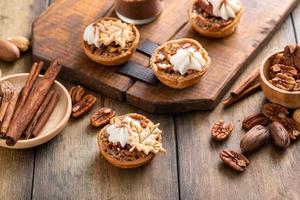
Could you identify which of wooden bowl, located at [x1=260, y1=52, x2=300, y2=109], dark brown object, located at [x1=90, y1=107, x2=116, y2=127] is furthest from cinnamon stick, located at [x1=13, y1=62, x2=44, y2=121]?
wooden bowl, located at [x1=260, y1=52, x2=300, y2=109]

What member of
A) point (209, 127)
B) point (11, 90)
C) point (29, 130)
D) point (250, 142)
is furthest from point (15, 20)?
point (250, 142)

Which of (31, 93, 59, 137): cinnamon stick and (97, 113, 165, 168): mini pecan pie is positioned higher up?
(97, 113, 165, 168): mini pecan pie

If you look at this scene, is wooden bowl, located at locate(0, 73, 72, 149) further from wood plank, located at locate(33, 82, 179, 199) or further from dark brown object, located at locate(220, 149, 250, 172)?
dark brown object, located at locate(220, 149, 250, 172)

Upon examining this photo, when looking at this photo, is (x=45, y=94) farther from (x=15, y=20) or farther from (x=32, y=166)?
(x=15, y=20)

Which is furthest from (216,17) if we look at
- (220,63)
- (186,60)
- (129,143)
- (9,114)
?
(9,114)

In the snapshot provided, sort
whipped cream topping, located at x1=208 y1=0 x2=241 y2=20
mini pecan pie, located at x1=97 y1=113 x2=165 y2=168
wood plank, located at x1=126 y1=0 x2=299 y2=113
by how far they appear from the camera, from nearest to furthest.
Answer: mini pecan pie, located at x1=97 y1=113 x2=165 y2=168 < wood plank, located at x1=126 y1=0 x2=299 y2=113 < whipped cream topping, located at x1=208 y1=0 x2=241 y2=20

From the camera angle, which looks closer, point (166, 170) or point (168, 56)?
point (166, 170)

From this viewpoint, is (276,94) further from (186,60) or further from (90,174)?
(90,174)
